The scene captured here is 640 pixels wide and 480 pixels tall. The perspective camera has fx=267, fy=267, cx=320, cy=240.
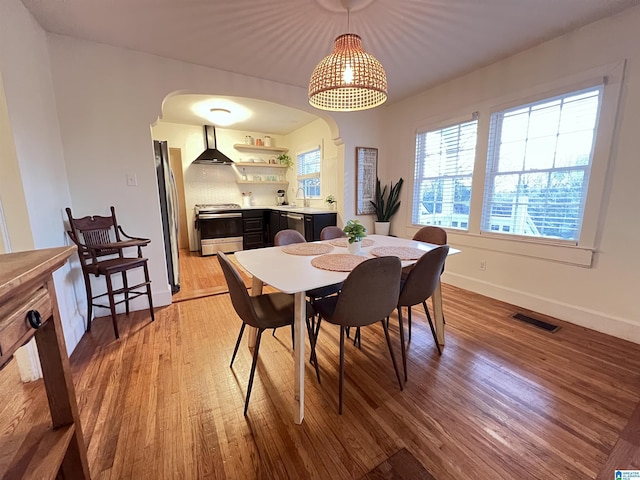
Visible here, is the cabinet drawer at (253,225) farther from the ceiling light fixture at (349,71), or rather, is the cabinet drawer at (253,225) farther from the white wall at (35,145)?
the ceiling light fixture at (349,71)

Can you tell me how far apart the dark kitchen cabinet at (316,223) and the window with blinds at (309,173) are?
3.85 feet

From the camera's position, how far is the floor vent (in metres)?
2.27

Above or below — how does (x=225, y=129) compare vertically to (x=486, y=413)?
above

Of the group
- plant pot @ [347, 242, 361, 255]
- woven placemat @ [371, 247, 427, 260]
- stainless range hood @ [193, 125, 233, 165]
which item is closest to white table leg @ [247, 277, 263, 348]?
plant pot @ [347, 242, 361, 255]

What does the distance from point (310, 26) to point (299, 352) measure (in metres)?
2.35

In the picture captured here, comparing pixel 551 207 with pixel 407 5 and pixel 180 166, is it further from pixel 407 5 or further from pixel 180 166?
pixel 180 166

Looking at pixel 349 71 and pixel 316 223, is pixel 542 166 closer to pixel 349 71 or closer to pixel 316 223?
pixel 349 71

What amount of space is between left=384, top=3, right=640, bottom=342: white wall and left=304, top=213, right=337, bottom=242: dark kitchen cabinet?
177cm

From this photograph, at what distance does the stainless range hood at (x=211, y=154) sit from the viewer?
493cm

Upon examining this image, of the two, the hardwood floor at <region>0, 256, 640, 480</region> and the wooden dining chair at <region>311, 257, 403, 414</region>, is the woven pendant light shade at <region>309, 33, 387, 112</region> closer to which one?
the wooden dining chair at <region>311, 257, 403, 414</region>

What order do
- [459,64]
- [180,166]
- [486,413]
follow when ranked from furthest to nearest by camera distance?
1. [180,166]
2. [459,64]
3. [486,413]

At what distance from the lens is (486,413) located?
1430 mm

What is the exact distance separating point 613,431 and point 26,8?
4.30 m

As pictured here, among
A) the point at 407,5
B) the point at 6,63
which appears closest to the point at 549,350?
the point at 407,5
